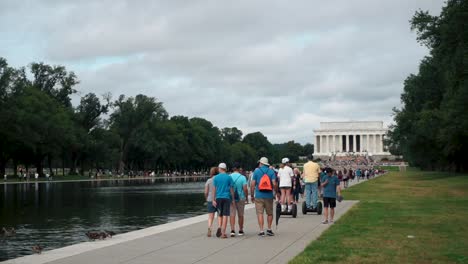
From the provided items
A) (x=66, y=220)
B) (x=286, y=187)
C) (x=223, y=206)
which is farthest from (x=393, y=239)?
(x=66, y=220)

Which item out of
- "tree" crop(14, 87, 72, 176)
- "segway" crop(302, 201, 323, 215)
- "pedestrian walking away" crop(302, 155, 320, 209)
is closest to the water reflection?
"segway" crop(302, 201, 323, 215)

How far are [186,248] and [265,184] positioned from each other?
11.6ft

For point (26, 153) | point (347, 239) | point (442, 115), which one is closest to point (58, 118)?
point (26, 153)

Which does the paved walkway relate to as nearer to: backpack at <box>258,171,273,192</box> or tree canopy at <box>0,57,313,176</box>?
backpack at <box>258,171,273,192</box>

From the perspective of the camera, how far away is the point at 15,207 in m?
34.3

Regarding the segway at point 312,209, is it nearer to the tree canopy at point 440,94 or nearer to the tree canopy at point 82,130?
the tree canopy at point 440,94

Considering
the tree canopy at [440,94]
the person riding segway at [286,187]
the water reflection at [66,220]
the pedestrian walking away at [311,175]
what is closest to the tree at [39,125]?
the tree canopy at [440,94]

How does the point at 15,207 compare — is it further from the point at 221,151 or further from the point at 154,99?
the point at 221,151

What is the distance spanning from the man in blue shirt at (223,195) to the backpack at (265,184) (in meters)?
0.83

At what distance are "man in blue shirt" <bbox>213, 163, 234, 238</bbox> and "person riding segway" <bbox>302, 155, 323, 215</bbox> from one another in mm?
6725

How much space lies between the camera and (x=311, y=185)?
79.4 ft

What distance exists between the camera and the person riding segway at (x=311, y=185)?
23.7 metres

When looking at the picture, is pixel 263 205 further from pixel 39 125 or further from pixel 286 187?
pixel 39 125

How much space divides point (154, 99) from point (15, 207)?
91552 mm
